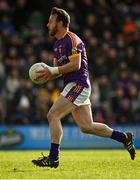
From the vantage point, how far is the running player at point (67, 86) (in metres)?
10.6

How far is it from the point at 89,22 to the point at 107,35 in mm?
881

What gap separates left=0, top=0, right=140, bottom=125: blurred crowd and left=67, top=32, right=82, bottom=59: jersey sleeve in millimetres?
8799

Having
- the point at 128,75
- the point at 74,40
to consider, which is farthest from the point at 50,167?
the point at 128,75

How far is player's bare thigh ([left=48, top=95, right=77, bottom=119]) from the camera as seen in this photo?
34.7ft

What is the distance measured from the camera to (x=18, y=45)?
21109 millimetres

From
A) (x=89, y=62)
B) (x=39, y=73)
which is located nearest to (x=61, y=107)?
(x=39, y=73)

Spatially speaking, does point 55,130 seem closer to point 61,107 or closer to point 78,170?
point 61,107

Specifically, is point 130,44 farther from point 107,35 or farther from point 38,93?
point 38,93

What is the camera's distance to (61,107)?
1060 cm

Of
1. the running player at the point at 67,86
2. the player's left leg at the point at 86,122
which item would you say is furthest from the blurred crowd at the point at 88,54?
the running player at the point at 67,86

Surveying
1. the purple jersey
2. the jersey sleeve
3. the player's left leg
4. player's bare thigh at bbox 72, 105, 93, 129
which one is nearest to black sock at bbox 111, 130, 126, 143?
the player's left leg

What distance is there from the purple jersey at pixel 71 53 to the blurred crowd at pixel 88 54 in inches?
340

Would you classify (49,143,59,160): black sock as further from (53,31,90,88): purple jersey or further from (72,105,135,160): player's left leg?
(53,31,90,88): purple jersey

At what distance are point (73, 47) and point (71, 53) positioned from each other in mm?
100
